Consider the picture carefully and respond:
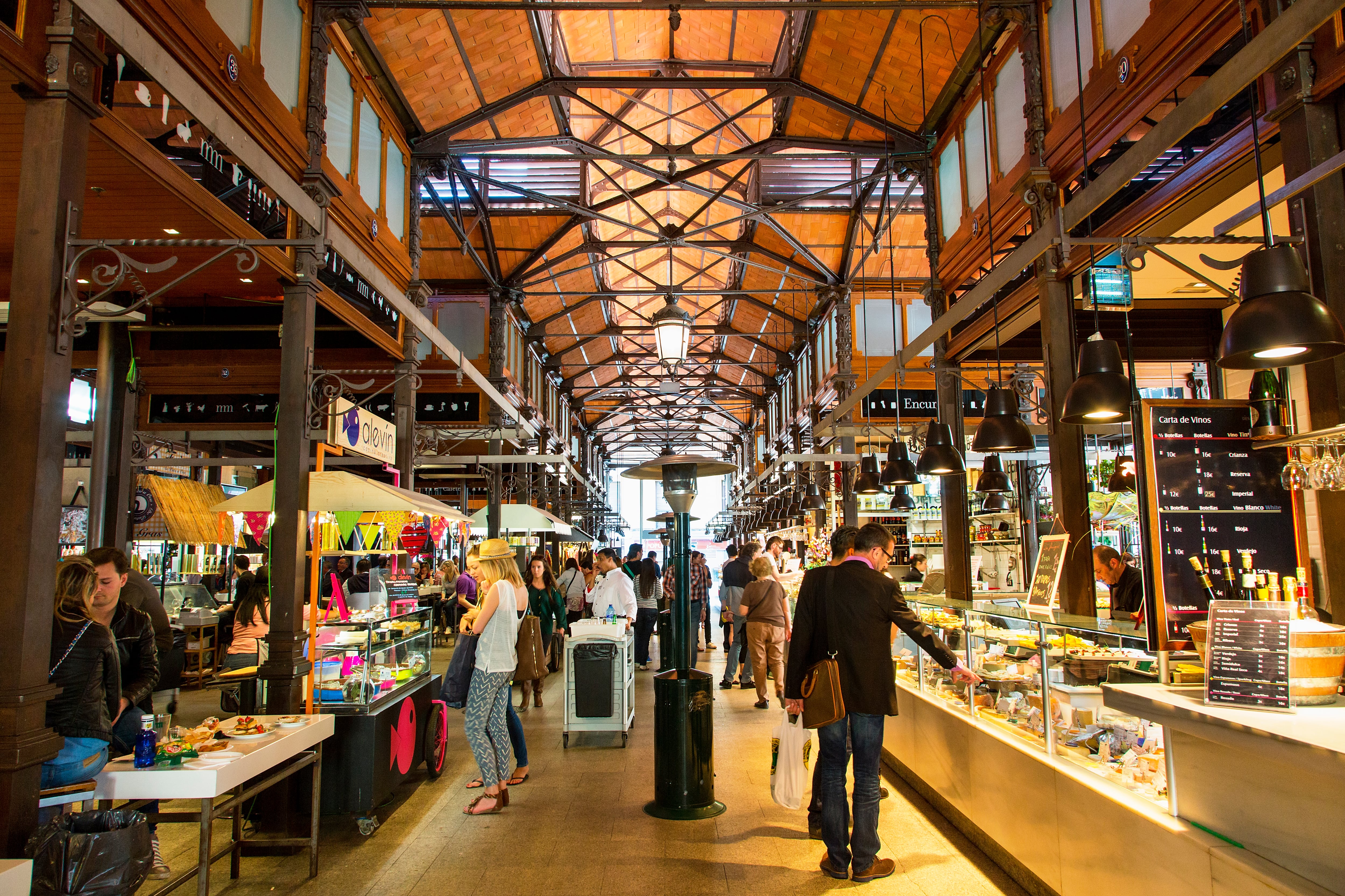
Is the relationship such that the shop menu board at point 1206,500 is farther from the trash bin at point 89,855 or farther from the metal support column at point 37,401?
the metal support column at point 37,401

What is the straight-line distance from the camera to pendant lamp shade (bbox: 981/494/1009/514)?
34.0 ft

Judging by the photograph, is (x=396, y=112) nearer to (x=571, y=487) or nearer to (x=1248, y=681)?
(x=1248, y=681)

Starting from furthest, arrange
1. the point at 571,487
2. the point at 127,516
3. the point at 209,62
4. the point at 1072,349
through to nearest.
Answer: the point at 571,487, the point at 127,516, the point at 1072,349, the point at 209,62

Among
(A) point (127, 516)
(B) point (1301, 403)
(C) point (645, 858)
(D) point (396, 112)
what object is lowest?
(C) point (645, 858)

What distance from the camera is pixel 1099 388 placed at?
4.04 meters

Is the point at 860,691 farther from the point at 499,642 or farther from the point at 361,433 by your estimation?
the point at 361,433

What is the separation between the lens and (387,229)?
29.2 feet

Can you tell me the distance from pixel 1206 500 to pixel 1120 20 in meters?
3.48

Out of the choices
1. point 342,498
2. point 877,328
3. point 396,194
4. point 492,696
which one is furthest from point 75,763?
point 877,328

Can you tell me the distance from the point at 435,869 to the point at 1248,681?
3856 millimetres

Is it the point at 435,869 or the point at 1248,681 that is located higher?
the point at 1248,681

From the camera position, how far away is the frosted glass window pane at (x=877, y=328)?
14.4m

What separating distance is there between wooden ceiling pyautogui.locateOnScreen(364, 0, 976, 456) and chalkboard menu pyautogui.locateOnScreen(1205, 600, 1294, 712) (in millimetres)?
6086

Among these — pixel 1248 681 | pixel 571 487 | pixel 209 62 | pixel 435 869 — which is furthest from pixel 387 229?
pixel 571 487
